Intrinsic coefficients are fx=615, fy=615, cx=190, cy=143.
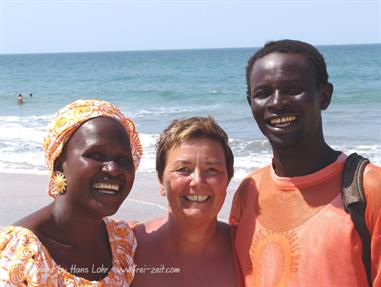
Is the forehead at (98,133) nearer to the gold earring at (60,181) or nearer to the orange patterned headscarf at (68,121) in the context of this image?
the orange patterned headscarf at (68,121)

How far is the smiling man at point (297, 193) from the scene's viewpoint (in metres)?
2.77

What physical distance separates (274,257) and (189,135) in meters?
0.82

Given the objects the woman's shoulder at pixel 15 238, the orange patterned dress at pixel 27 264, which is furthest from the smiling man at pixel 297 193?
the woman's shoulder at pixel 15 238

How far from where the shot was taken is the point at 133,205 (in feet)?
27.9

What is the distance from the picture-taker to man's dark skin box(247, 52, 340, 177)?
2977 mm

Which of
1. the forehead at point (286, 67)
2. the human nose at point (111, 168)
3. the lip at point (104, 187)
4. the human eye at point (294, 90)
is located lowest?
the lip at point (104, 187)

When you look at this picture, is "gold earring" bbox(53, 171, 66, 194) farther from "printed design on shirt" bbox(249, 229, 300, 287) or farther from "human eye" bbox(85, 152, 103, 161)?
"printed design on shirt" bbox(249, 229, 300, 287)

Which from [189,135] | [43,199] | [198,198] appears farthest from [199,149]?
[43,199]

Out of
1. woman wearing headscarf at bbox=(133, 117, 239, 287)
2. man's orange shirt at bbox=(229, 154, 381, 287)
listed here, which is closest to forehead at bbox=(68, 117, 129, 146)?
woman wearing headscarf at bbox=(133, 117, 239, 287)

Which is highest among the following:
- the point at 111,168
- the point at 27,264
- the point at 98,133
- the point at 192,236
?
the point at 98,133

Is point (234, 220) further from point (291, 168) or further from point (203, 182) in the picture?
point (291, 168)

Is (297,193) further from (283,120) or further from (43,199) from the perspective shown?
(43,199)

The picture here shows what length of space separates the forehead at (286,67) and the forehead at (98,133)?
77cm

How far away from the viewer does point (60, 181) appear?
9.45ft
